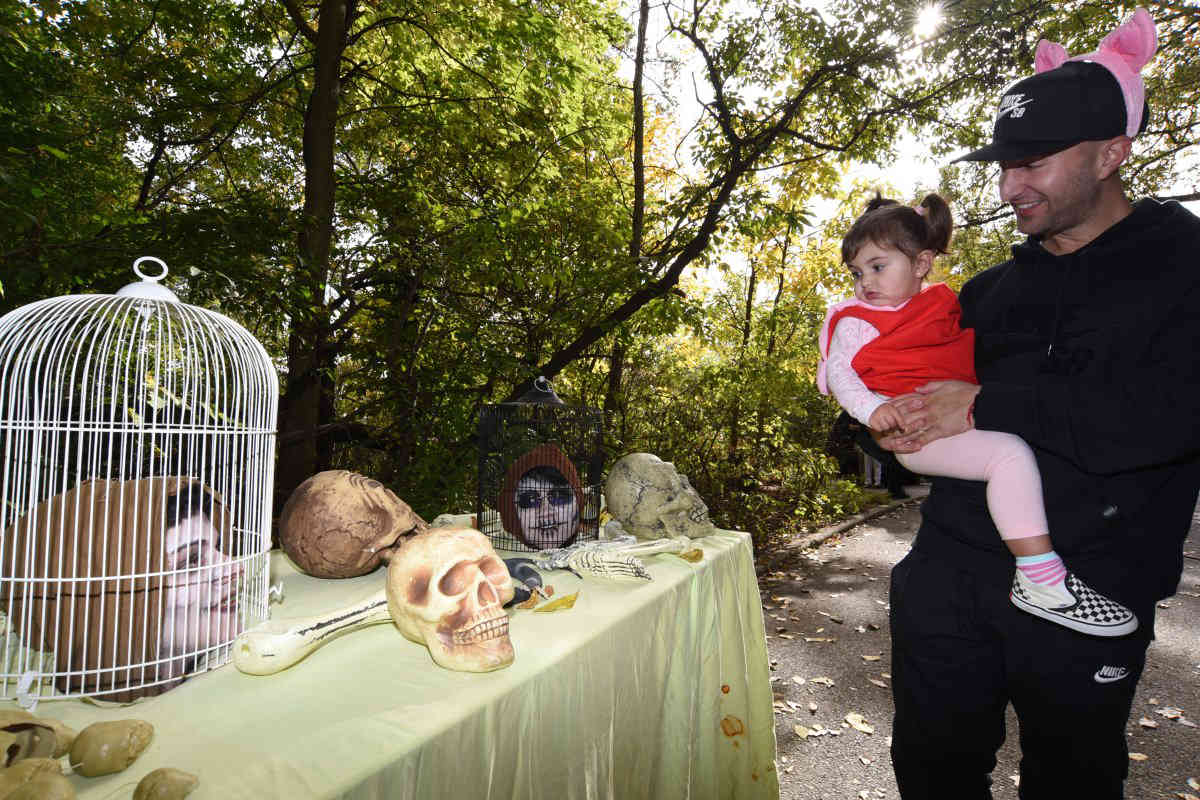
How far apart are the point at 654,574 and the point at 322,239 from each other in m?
4.04

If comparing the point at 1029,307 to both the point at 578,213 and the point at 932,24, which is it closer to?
the point at 578,213

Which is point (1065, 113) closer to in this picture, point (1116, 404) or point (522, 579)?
point (1116, 404)

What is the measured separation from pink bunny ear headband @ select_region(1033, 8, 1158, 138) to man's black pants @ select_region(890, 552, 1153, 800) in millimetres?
1346

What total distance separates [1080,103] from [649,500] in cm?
179

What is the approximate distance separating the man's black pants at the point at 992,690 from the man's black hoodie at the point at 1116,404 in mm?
127

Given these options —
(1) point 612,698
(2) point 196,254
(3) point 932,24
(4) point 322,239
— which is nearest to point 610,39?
(3) point 932,24

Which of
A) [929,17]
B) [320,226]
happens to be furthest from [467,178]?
[929,17]

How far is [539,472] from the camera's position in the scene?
6.91ft

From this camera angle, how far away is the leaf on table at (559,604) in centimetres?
167

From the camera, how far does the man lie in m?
1.42

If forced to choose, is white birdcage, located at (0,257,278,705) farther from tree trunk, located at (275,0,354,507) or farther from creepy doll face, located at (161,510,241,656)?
tree trunk, located at (275,0,354,507)

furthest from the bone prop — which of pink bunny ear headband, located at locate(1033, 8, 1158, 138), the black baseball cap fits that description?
pink bunny ear headband, located at locate(1033, 8, 1158, 138)

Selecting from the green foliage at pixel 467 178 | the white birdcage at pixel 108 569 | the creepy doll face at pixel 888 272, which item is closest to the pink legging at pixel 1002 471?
the creepy doll face at pixel 888 272

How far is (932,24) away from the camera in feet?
18.3
